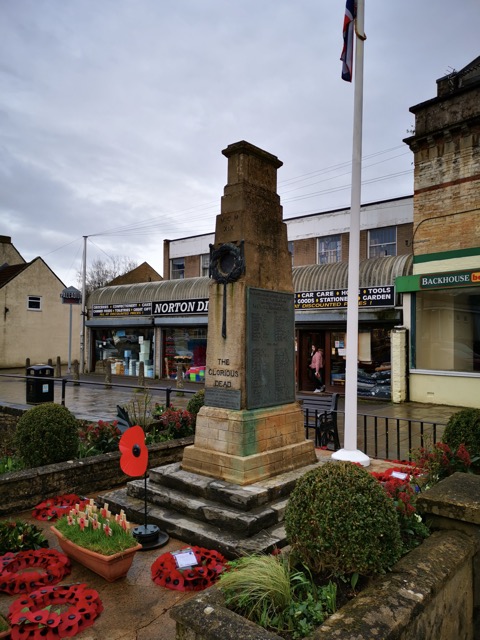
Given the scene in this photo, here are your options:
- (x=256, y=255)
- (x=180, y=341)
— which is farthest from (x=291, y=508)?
(x=180, y=341)

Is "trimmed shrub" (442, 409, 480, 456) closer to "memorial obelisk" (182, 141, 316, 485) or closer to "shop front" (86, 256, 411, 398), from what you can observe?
"memorial obelisk" (182, 141, 316, 485)

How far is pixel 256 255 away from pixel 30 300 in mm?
30135

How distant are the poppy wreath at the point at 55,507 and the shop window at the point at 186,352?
56.9 feet

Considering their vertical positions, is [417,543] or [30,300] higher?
[30,300]

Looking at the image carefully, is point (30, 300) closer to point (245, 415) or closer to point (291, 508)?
point (245, 415)

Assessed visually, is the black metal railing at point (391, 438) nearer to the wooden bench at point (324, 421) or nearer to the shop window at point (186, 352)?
the wooden bench at point (324, 421)

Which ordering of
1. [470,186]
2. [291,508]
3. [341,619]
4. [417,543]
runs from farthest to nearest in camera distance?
[470,186]
[417,543]
[291,508]
[341,619]

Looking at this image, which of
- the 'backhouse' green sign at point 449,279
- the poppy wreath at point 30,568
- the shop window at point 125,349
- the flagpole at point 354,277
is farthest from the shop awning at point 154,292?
the poppy wreath at point 30,568

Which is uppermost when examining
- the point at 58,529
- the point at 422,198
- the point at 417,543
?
the point at 422,198

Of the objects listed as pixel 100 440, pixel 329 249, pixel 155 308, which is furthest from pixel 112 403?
pixel 329 249

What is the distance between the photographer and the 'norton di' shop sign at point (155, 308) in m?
23.3

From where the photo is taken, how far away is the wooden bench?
347 inches

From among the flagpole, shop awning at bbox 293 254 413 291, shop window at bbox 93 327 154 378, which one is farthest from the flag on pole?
shop window at bbox 93 327 154 378

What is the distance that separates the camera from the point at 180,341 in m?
24.8
